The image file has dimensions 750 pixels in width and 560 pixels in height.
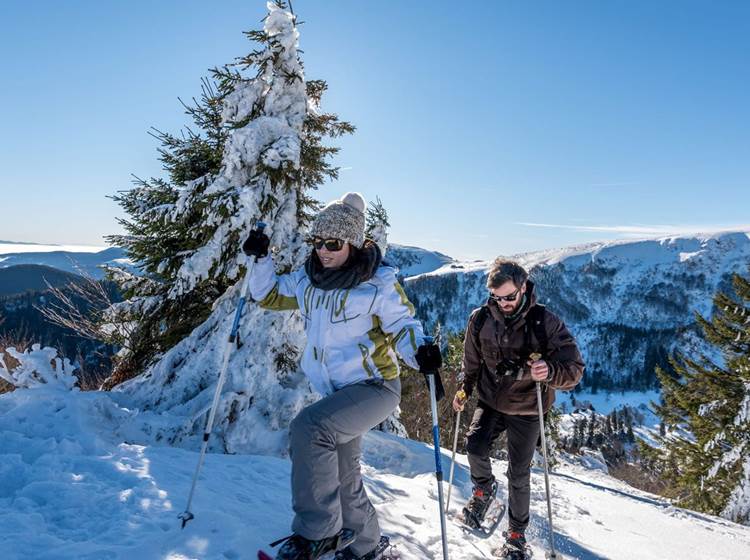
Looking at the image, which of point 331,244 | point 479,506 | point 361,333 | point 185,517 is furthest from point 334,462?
point 479,506

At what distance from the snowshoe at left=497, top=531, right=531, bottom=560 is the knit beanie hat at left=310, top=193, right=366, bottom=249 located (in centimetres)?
309

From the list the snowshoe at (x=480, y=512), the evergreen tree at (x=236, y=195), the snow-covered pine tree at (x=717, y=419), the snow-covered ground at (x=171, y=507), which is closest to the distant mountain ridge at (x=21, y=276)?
the evergreen tree at (x=236, y=195)

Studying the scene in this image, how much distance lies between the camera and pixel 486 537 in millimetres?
4281

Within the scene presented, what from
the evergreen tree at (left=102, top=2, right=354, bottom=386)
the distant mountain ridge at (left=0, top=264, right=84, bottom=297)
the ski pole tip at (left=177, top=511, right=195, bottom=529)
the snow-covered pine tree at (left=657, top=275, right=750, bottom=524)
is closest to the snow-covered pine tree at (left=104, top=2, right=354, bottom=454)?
the evergreen tree at (left=102, top=2, right=354, bottom=386)

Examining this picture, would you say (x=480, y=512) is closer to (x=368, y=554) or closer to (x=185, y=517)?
(x=368, y=554)

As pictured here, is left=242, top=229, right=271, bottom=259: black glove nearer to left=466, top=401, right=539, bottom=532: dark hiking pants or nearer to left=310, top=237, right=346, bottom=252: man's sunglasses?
left=310, top=237, right=346, bottom=252: man's sunglasses

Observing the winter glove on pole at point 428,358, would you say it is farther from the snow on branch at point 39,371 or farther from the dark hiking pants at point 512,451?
the snow on branch at point 39,371

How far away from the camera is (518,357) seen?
4.05 metres

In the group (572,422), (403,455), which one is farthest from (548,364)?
(572,422)

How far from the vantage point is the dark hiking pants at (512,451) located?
400 cm

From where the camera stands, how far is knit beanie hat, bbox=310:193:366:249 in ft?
10.0

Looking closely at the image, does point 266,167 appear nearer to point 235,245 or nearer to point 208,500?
point 235,245

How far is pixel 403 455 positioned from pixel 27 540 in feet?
19.7

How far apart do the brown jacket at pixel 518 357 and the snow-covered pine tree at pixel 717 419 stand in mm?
12200
